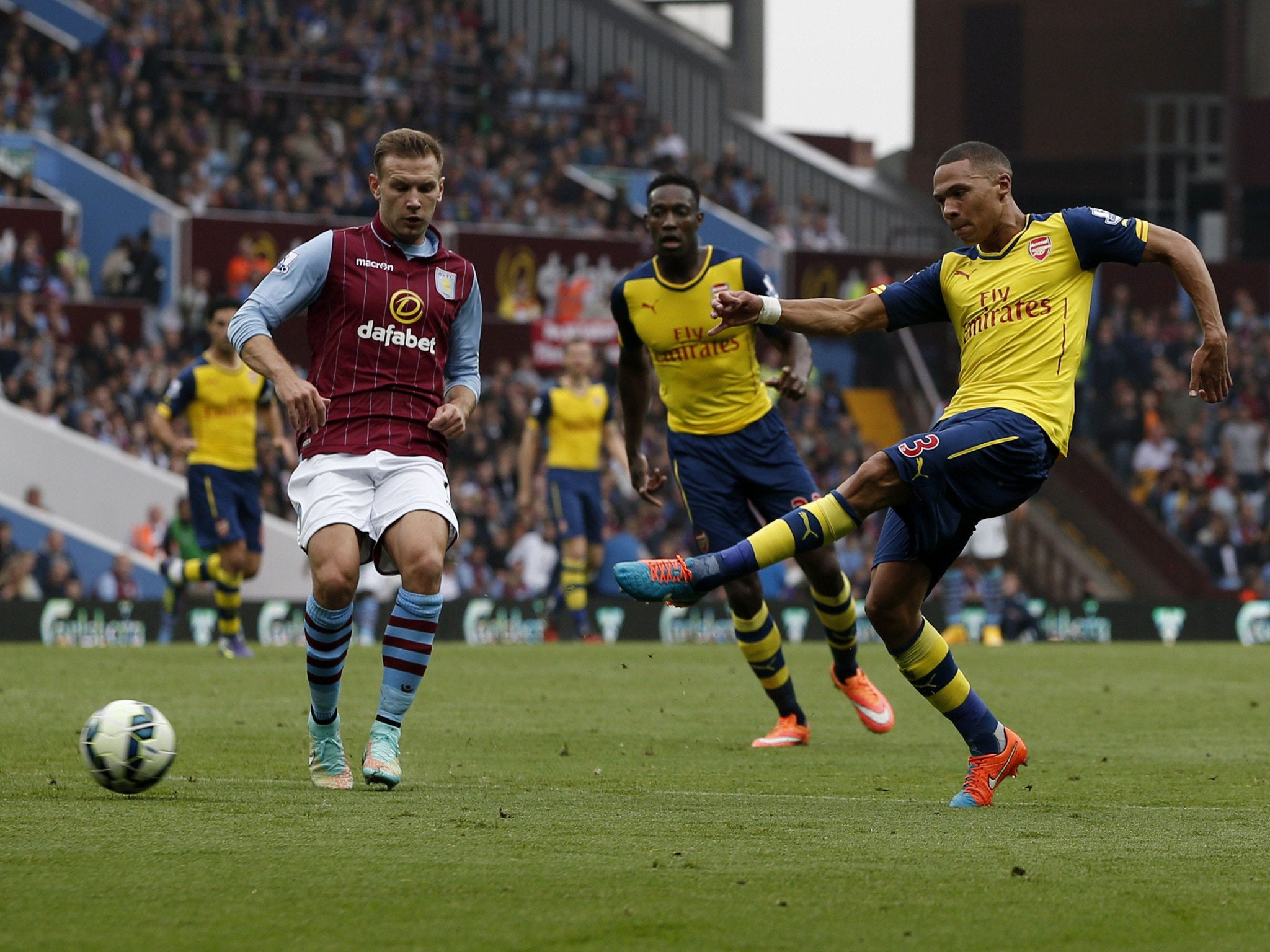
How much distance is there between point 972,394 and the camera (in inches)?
262

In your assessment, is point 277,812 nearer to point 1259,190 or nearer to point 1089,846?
point 1089,846

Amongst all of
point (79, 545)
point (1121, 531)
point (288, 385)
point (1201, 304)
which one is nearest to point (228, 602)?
point (79, 545)

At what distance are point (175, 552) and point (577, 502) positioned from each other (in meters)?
5.06

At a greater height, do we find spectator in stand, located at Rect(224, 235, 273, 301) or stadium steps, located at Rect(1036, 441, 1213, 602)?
spectator in stand, located at Rect(224, 235, 273, 301)

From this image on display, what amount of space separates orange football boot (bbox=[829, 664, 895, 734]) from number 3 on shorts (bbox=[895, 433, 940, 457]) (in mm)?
3002

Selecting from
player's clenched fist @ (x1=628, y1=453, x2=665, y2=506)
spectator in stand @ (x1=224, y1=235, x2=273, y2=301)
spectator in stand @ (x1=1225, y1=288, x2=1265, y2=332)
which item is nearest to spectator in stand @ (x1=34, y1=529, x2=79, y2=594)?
spectator in stand @ (x1=224, y1=235, x2=273, y2=301)

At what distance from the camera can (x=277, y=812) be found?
5793 mm

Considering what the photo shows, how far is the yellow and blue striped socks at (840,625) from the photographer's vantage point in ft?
30.3

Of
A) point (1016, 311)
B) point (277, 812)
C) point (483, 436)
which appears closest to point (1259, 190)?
point (483, 436)

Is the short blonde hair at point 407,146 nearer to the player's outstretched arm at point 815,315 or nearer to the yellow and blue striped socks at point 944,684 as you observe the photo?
the player's outstretched arm at point 815,315

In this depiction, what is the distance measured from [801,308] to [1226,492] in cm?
2035

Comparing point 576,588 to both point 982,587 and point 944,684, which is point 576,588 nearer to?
point 982,587

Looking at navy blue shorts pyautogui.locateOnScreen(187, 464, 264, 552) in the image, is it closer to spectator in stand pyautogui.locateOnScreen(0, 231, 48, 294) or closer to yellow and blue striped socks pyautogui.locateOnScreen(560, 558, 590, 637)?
yellow and blue striped socks pyautogui.locateOnScreen(560, 558, 590, 637)

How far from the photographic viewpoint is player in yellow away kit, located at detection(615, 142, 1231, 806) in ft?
20.9
